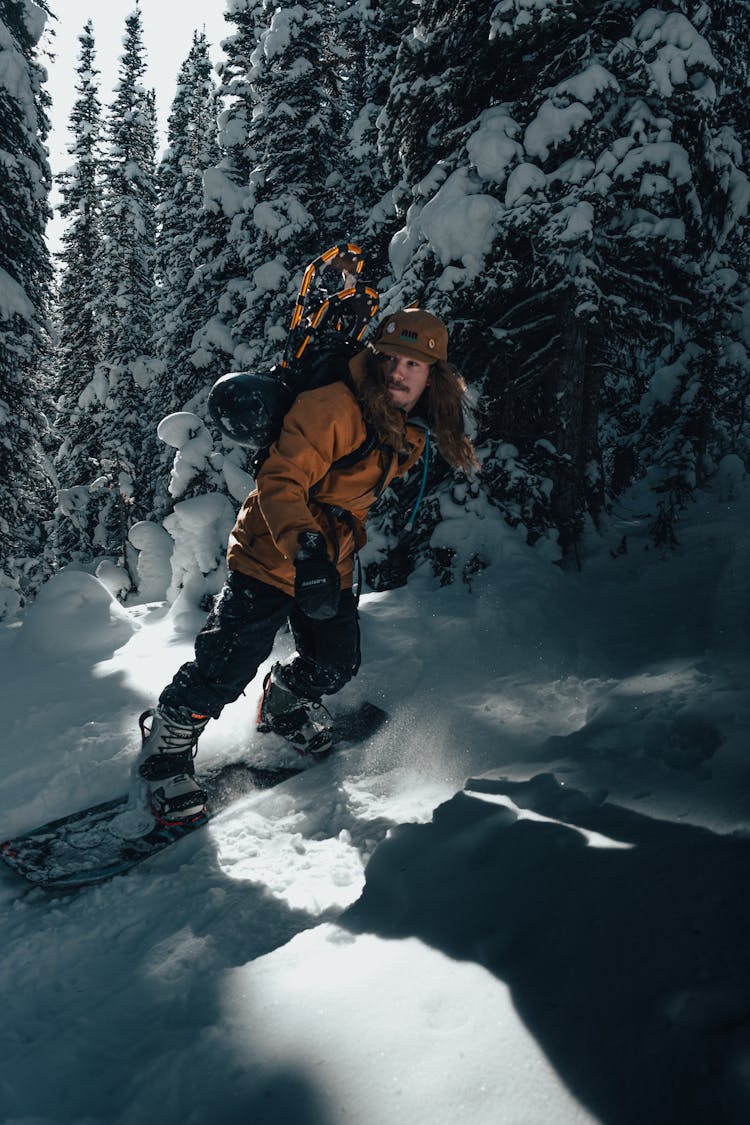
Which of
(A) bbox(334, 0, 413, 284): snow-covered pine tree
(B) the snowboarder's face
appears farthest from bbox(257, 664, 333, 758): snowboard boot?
(A) bbox(334, 0, 413, 284): snow-covered pine tree

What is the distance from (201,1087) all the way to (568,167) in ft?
23.5

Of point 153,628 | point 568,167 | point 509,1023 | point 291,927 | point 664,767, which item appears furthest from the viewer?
point 153,628

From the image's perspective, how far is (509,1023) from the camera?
5.65 feet

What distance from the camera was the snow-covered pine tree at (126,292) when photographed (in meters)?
24.0

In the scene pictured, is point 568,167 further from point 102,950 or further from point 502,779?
point 102,950

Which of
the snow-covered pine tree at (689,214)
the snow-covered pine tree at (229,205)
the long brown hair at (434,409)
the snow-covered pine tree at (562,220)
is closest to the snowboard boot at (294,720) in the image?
the long brown hair at (434,409)

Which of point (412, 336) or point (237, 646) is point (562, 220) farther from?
point (237, 646)

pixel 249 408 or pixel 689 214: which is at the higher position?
pixel 689 214

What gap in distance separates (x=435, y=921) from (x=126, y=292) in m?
25.9

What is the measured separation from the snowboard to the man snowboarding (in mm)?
142

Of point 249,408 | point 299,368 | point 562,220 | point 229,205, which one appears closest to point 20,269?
point 229,205

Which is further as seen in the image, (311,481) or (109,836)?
(109,836)

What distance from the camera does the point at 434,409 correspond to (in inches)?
151

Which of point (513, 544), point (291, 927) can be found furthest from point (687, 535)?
point (291, 927)
